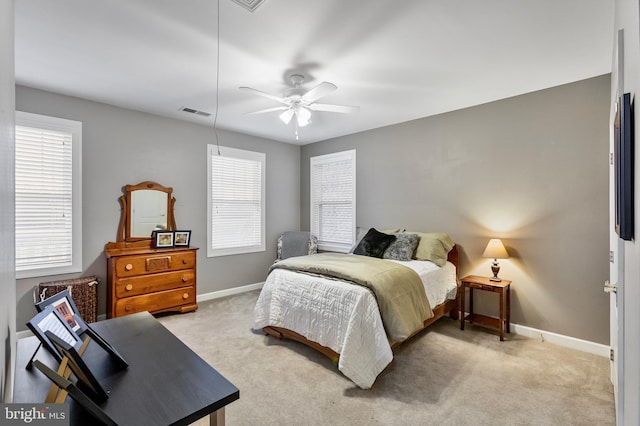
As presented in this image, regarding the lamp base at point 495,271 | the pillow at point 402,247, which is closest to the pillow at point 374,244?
the pillow at point 402,247

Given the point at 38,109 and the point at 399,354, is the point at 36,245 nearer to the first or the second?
the point at 38,109

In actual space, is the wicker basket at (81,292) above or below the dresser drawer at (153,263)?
below

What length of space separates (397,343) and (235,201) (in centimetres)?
332

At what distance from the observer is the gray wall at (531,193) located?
9.44 ft

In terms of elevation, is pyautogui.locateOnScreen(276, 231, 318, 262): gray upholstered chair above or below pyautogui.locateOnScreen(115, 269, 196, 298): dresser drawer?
above

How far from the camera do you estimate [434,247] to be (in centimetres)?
355

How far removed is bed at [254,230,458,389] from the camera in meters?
2.33

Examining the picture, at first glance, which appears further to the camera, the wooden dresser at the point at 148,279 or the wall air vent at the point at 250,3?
the wooden dresser at the point at 148,279

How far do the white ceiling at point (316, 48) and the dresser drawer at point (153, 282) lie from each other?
2.08 m

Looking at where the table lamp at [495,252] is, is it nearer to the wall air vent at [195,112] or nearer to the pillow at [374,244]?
the pillow at [374,244]

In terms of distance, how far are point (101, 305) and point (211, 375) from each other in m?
3.30

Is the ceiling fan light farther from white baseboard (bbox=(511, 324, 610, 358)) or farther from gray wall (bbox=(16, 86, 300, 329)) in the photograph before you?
white baseboard (bbox=(511, 324, 610, 358))

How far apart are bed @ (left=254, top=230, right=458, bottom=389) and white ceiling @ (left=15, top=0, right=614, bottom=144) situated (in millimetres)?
1802

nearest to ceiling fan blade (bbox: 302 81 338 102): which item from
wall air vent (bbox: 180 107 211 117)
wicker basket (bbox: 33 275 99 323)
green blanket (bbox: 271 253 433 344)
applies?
green blanket (bbox: 271 253 433 344)
